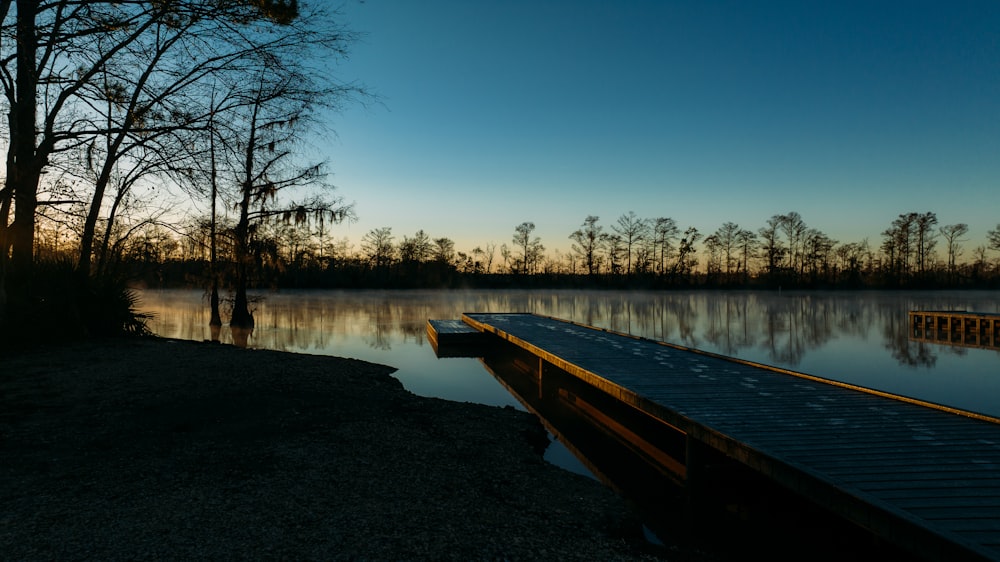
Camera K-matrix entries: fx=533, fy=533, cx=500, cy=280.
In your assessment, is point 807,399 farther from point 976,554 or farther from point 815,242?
point 815,242

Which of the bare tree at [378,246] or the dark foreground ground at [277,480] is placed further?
the bare tree at [378,246]

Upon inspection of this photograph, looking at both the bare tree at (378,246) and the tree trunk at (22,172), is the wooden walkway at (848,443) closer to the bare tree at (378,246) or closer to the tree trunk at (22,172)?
the tree trunk at (22,172)

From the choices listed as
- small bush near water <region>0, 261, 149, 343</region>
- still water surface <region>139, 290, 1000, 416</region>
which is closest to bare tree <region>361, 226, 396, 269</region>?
still water surface <region>139, 290, 1000, 416</region>

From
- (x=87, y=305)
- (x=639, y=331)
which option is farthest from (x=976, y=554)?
(x=639, y=331)

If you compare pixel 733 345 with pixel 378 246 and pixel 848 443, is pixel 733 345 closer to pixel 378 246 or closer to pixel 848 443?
pixel 848 443

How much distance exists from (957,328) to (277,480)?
2678cm

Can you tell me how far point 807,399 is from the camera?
609 cm

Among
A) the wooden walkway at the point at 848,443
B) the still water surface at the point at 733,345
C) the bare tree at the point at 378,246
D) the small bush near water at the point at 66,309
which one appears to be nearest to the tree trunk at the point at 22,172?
the small bush near water at the point at 66,309

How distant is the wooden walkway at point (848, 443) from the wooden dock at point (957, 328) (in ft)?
52.3

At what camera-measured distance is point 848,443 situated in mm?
4438

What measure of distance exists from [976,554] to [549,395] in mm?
8167

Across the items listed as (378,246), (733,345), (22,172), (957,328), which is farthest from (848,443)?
(378,246)

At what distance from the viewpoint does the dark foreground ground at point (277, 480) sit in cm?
343

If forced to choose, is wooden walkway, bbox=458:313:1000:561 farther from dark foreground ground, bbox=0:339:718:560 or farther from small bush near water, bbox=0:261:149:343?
small bush near water, bbox=0:261:149:343
